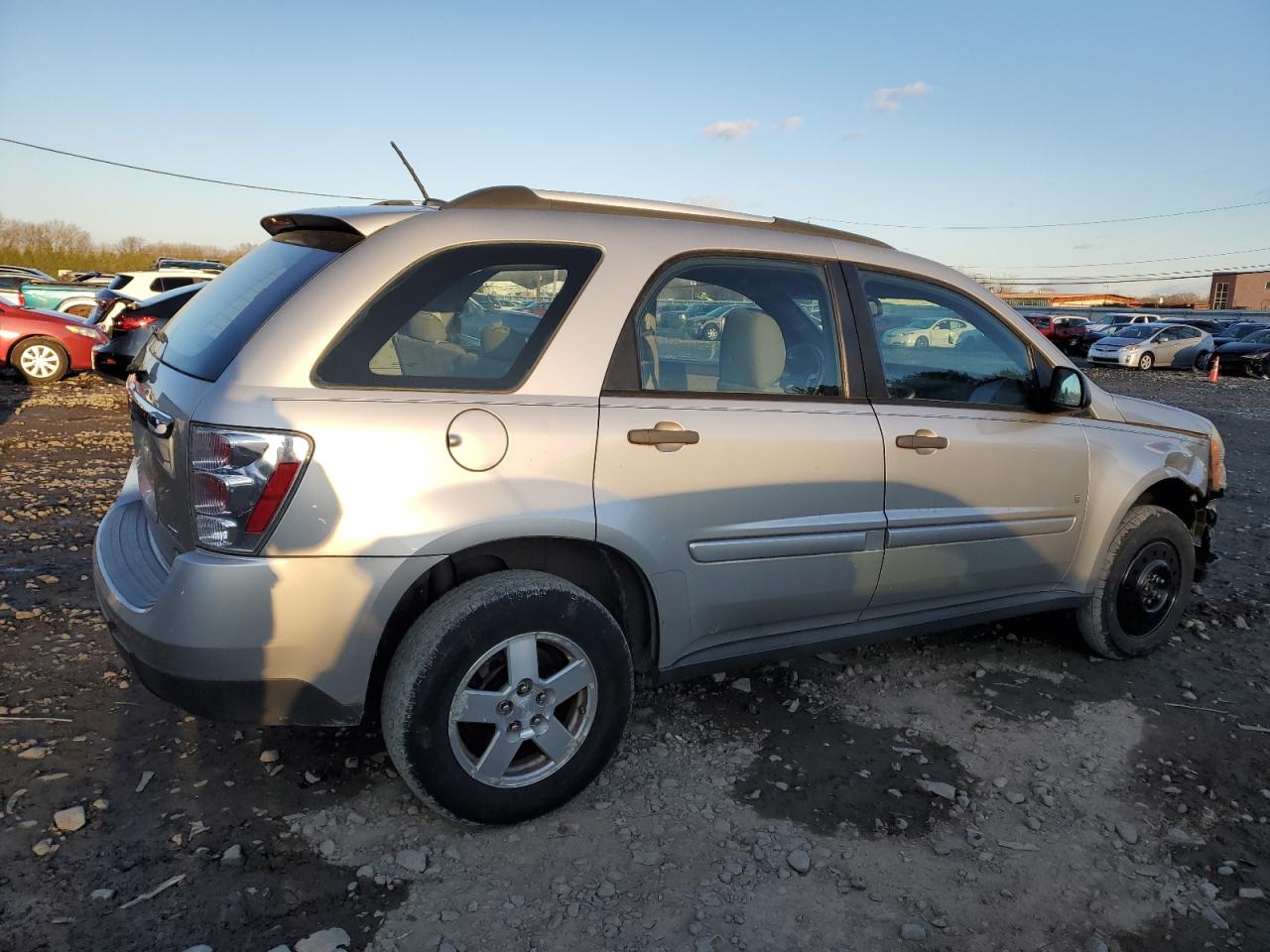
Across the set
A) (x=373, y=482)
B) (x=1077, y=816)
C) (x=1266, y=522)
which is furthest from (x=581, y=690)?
(x=1266, y=522)

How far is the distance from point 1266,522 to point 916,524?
5.32 meters

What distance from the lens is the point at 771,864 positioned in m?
2.65

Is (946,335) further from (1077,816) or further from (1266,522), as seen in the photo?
(1266,522)

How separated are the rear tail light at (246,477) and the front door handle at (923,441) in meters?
2.08

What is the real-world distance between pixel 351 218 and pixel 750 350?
140cm

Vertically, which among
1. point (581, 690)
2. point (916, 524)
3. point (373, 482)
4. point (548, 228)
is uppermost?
point (548, 228)

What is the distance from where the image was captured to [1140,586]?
4.22 m

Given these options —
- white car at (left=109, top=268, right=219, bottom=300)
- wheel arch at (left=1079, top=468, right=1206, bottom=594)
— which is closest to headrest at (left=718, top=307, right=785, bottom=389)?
wheel arch at (left=1079, top=468, right=1206, bottom=594)

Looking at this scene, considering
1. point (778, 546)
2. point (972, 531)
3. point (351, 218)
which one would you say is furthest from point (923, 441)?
point (351, 218)

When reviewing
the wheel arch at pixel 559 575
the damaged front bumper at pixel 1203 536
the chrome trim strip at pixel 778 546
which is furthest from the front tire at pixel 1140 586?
the wheel arch at pixel 559 575

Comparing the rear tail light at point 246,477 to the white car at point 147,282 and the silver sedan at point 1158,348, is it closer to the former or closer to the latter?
the white car at point 147,282

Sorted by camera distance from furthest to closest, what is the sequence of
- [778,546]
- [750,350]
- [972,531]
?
[972,531] < [750,350] < [778,546]

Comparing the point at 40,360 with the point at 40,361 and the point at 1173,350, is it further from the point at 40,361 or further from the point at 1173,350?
the point at 1173,350

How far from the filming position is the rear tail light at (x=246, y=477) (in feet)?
7.63
